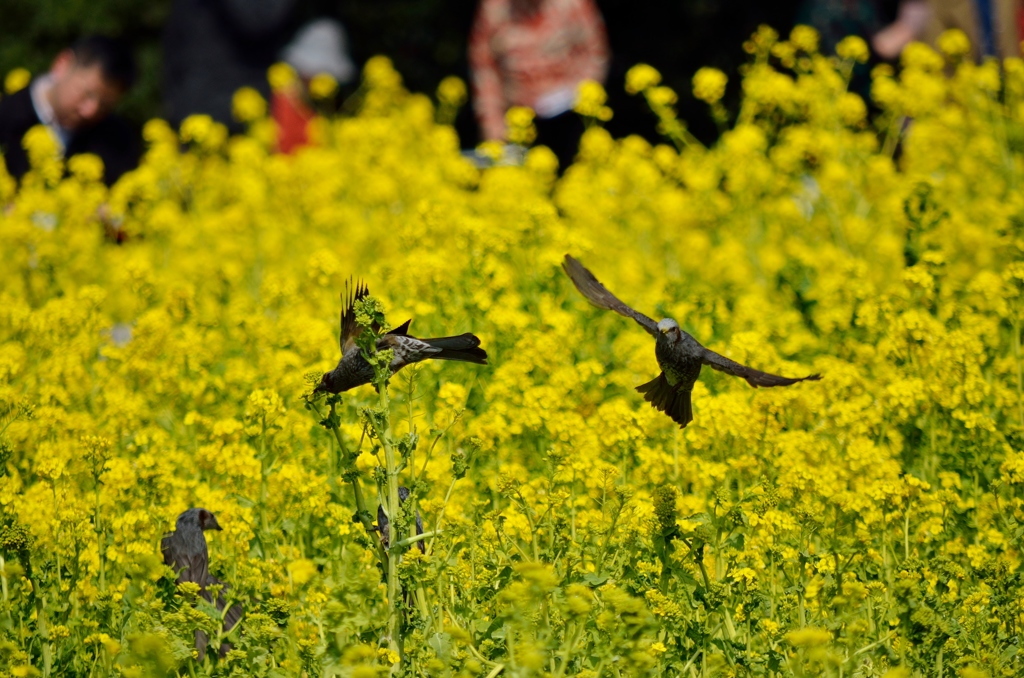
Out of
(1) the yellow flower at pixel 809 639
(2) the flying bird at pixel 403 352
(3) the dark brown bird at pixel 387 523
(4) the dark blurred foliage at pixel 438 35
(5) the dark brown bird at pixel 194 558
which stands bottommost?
(4) the dark blurred foliage at pixel 438 35

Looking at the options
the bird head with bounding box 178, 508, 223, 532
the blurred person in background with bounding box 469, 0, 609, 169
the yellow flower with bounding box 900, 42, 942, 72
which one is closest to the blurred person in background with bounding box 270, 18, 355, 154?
the blurred person in background with bounding box 469, 0, 609, 169

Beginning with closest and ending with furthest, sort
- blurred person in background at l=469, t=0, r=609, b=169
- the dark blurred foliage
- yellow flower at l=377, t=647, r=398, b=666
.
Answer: yellow flower at l=377, t=647, r=398, b=666, blurred person in background at l=469, t=0, r=609, b=169, the dark blurred foliage

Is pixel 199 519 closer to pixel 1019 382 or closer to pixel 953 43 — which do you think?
pixel 1019 382

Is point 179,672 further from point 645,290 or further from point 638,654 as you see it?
point 645,290

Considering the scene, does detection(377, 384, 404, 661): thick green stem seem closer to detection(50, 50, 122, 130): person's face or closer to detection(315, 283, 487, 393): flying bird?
detection(315, 283, 487, 393): flying bird

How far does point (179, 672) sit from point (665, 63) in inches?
396

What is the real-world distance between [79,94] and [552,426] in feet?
15.2

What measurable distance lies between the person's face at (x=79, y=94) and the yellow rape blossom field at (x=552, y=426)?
72 cm

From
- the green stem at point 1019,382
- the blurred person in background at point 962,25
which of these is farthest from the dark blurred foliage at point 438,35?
the green stem at point 1019,382

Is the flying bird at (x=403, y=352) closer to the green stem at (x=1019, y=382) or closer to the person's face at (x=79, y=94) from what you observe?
the green stem at (x=1019, y=382)

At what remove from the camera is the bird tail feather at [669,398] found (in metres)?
3.77

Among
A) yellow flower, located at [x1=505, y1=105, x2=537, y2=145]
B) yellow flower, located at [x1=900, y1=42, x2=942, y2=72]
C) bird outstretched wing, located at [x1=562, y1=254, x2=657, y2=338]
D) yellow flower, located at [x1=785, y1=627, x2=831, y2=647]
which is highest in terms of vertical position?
yellow flower, located at [x1=785, y1=627, x2=831, y2=647]

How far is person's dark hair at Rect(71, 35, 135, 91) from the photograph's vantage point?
7781 millimetres

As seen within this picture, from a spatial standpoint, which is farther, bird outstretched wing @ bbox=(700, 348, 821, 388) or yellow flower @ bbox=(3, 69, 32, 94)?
yellow flower @ bbox=(3, 69, 32, 94)
